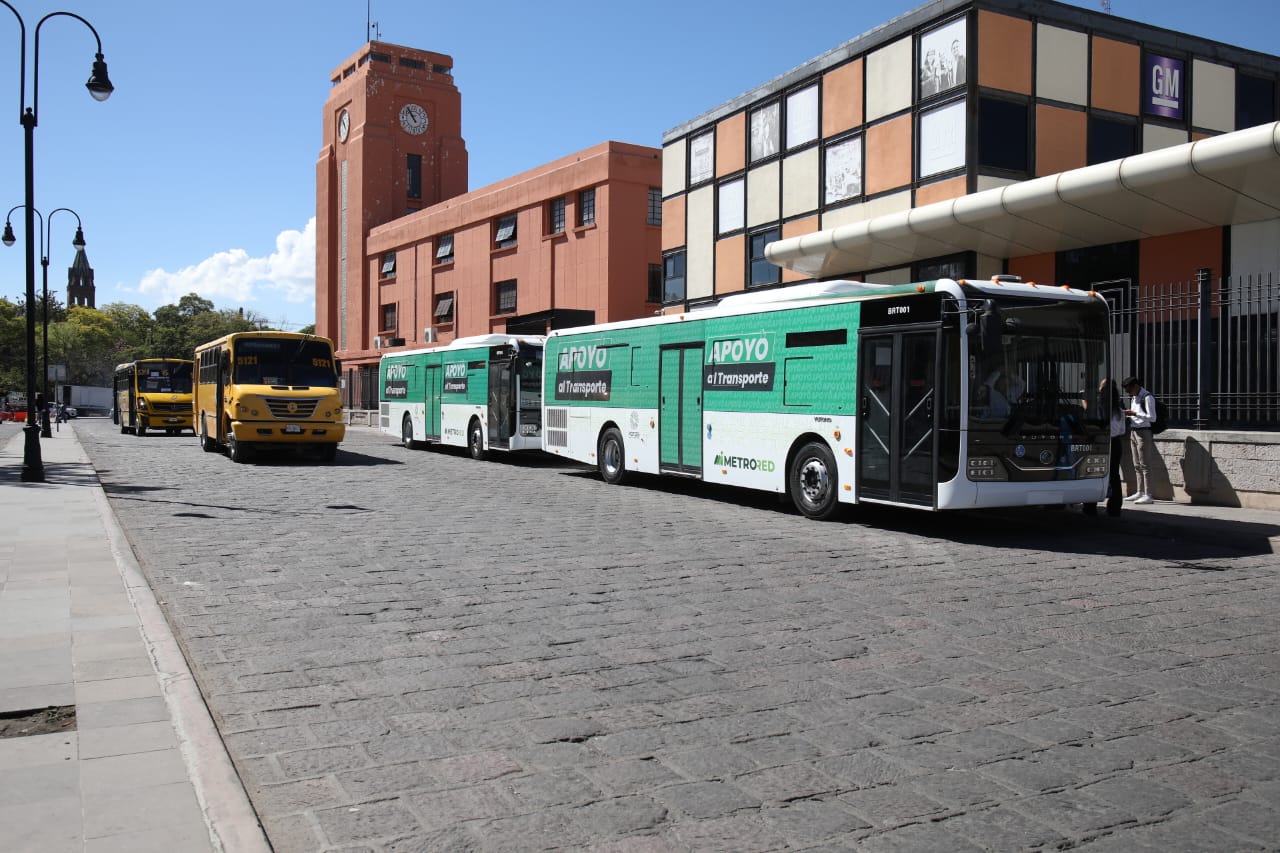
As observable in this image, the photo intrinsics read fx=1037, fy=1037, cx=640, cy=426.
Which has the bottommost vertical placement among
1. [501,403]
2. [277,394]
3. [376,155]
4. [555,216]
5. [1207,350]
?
[501,403]

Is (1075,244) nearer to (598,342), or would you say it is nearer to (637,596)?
(598,342)

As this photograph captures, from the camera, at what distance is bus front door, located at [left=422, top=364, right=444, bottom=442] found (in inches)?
1095

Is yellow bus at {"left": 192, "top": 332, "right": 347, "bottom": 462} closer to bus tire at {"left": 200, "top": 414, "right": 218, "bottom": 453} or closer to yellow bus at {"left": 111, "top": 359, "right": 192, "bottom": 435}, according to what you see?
bus tire at {"left": 200, "top": 414, "right": 218, "bottom": 453}

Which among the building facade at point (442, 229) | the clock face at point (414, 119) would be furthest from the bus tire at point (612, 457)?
the clock face at point (414, 119)

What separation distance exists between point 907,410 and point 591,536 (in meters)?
3.88

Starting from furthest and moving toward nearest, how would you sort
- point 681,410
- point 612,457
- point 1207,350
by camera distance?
point 612,457 → point 681,410 → point 1207,350

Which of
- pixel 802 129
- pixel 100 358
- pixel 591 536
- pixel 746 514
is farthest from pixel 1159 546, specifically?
pixel 100 358

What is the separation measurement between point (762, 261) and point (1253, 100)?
12079 mm

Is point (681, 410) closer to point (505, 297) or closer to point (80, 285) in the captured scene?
point (505, 297)

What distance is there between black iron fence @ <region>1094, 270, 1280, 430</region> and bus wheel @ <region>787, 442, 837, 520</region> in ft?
13.4

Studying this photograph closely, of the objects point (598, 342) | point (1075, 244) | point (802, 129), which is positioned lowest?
point (598, 342)

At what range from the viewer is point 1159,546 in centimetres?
1124

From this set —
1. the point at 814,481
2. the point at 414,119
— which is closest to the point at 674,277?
the point at 814,481

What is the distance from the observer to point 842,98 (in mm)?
24172
